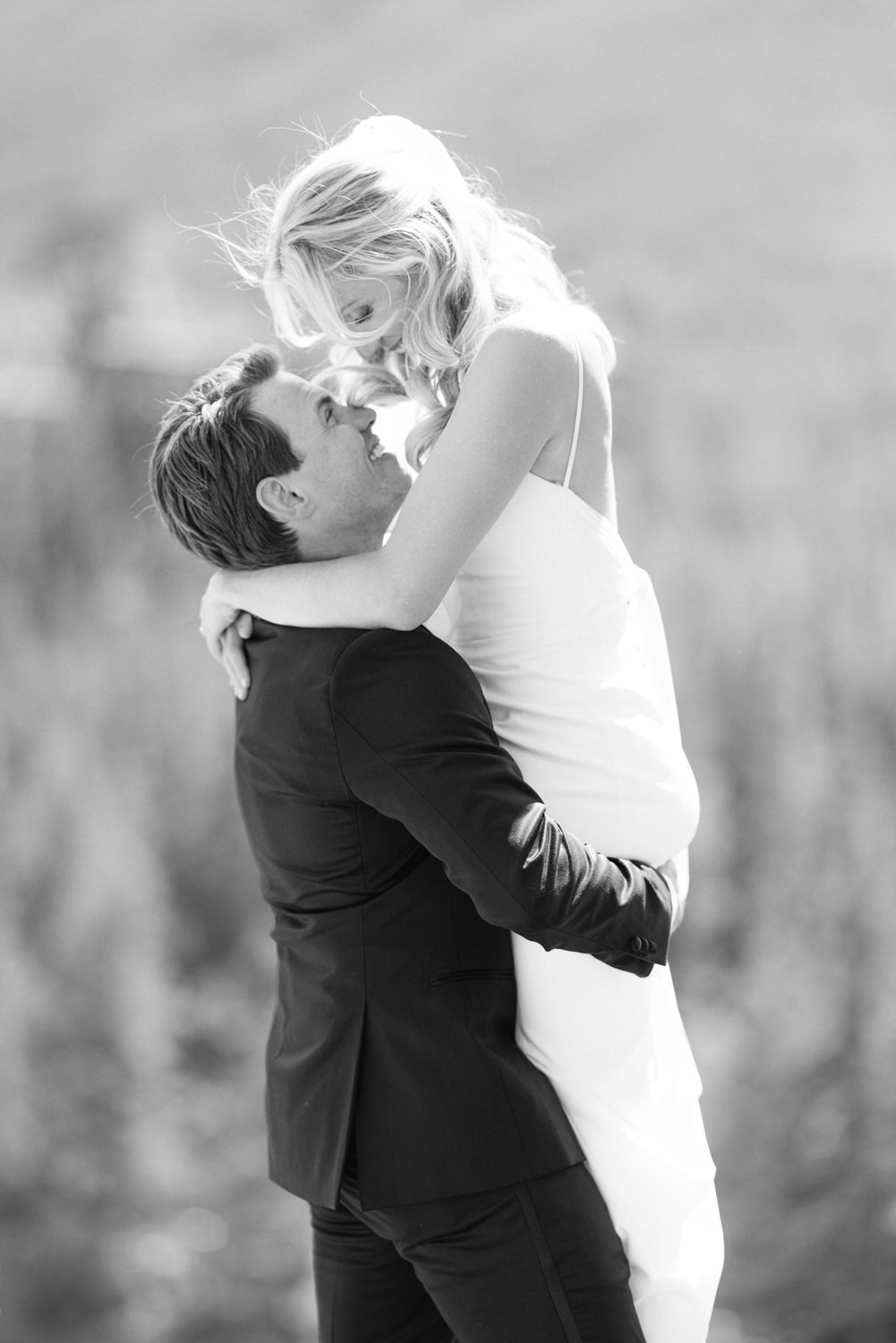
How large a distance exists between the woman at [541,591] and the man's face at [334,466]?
3.0 inches

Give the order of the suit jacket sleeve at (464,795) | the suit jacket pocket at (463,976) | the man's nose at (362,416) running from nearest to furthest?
the suit jacket sleeve at (464,795), the suit jacket pocket at (463,976), the man's nose at (362,416)

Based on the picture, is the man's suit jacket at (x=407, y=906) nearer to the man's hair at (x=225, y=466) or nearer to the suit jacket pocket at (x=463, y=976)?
the suit jacket pocket at (x=463, y=976)

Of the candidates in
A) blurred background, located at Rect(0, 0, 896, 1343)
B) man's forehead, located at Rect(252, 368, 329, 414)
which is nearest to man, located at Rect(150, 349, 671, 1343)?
man's forehead, located at Rect(252, 368, 329, 414)

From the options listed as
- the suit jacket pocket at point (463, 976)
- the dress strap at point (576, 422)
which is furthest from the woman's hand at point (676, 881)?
the dress strap at point (576, 422)

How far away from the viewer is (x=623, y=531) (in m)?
2.88

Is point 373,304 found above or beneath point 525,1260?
above

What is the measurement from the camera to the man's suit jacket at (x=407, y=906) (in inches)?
45.3

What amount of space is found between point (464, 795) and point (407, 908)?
7.4 inches

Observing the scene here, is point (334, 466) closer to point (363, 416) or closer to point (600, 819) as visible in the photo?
point (363, 416)

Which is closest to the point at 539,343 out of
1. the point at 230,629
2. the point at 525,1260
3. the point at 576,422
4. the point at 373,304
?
the point at 576,422

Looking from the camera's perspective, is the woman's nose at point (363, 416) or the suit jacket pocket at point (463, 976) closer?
the suit jacket pocket at point (463, 976)

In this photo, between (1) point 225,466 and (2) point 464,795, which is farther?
(1) point 225,466

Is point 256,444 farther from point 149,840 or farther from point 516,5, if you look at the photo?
point 516,5

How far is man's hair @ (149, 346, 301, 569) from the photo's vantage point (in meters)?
1.29
